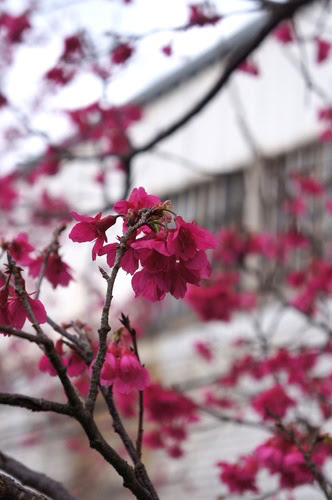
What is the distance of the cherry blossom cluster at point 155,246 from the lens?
54.6 inches

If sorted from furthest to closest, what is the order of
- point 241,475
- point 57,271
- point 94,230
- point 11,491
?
point 241,475, point 57,271, point 94,230, point 11,491

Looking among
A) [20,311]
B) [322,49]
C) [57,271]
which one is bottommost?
[20,311]

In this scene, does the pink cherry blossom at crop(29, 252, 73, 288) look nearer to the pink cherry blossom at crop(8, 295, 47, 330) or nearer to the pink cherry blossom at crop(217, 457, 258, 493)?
the pink cherry blossom at crop(8, 295, 47, 330)

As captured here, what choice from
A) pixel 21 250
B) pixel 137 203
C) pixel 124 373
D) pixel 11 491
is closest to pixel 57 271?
pixel 21 250

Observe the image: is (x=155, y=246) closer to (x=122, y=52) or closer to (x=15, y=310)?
(x=15, y=310)

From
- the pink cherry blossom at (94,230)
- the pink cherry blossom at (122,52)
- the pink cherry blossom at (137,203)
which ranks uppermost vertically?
the pink cherry blossom at (122,52)

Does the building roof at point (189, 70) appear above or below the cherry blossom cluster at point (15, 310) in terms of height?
above

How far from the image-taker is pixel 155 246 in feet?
4.50

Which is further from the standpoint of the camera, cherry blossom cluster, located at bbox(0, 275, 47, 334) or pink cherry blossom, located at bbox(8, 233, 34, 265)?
pink cherry blossom, located at bbox(8, 233, 34, 265)

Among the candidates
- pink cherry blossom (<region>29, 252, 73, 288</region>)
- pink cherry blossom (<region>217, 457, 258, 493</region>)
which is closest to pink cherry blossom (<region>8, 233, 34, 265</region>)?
pink cherry blossom (<region>29, 252, 73, 288</region>)

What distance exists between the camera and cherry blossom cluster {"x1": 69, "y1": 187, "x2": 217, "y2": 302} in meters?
1.39

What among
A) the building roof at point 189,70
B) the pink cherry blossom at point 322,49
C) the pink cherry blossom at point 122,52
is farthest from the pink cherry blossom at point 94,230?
the building roof at point 189,70

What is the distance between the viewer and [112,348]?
5.52ft

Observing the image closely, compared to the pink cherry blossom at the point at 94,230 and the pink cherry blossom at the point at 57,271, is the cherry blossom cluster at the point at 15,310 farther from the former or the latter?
the pink cherry blossom at the point at 57,271
